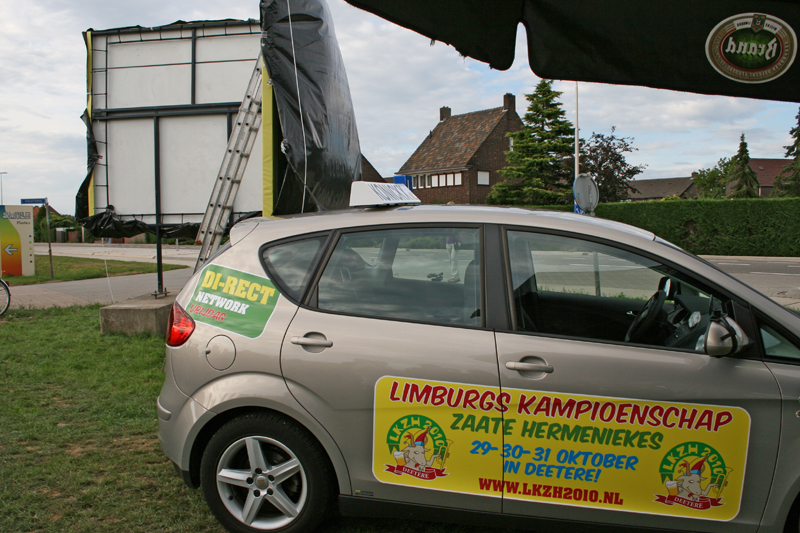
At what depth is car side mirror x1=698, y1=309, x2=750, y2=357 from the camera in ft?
7.45

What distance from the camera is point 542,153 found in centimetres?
3588

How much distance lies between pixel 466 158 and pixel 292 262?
44.9m

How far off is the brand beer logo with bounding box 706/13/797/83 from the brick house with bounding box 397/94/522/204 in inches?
1684

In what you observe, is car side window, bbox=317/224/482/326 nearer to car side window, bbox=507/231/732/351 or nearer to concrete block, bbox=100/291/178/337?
car side window, bbox=507/231/732/351

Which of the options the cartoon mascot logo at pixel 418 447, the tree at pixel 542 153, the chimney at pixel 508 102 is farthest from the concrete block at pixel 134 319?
the chimney at pixel 508 102

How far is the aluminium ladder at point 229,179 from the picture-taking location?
6520mm

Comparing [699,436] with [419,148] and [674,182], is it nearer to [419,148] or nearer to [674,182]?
[419,148]

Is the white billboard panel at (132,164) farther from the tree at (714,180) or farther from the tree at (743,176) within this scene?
the tree at (714,180)

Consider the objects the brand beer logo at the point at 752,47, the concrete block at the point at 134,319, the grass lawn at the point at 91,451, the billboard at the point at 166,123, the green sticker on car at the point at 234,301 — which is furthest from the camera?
the billboard at the point at 166,123

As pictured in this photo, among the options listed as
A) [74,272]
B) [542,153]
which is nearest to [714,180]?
[542,153]

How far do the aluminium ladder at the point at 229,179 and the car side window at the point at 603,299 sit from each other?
4333mm

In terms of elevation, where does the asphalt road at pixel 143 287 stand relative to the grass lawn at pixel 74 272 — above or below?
below

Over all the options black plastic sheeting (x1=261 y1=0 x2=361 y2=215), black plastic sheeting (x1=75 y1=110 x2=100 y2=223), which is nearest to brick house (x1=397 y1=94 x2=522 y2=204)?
black plastic sheeting (x1=75 y1=110 x2=100 y2=223)

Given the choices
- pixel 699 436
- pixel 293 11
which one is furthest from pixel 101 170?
pixel 699 436
